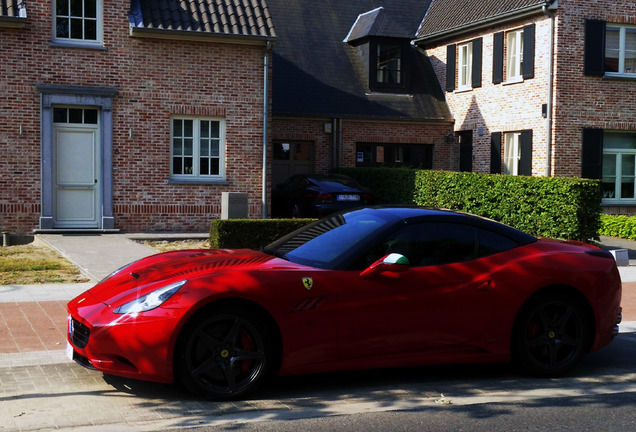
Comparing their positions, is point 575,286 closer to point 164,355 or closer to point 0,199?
point 164,355

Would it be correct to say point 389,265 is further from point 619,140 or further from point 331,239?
point 619,140

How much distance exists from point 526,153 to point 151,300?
59.1ft

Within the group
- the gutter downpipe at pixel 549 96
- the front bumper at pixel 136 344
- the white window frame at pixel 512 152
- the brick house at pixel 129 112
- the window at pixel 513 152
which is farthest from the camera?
the white window frame at pixel 512 152

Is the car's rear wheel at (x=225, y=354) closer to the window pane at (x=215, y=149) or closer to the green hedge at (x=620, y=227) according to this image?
the window pane at (x=215, y=149)

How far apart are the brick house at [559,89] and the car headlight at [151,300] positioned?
56.9 ft

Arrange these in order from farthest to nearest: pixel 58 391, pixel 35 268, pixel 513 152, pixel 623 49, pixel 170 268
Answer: pixel 513 152 → pixel 623 49 → pixel 35 268 → pixel 170 268 → pixel 58 391

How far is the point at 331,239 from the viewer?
21.8 feet

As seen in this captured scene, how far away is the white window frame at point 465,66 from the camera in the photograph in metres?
24.8

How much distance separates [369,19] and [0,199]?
546 inches

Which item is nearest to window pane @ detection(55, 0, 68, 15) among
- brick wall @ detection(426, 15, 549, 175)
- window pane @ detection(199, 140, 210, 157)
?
window pane @ detection(199, 140, 210, 157)

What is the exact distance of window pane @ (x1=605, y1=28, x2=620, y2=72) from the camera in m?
22.0

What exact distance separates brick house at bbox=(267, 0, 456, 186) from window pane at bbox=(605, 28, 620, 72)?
216 inches

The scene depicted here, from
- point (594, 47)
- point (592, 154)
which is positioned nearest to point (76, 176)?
point (592, 154)

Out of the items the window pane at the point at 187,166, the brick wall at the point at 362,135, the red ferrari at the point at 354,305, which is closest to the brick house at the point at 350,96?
the brick wall at the point at 362,135
